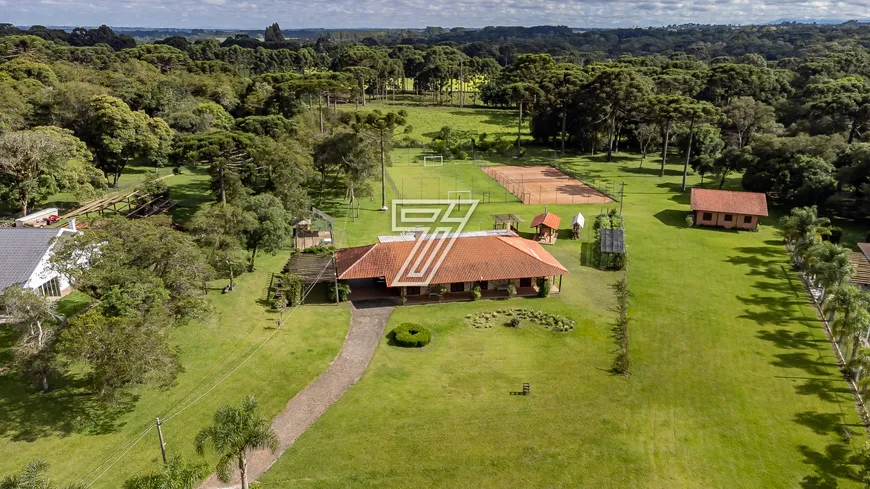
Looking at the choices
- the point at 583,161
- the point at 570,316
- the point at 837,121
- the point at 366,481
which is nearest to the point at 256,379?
the point at 366,481

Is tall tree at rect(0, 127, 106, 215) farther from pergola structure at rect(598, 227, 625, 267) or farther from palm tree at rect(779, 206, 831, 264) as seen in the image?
palm tree at rect(779, 206, 831, 264)

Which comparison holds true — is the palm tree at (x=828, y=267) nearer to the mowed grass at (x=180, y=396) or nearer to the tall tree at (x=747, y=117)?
the mowed grass at (x=180, y=396)

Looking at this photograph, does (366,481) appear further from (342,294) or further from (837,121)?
(837,121)

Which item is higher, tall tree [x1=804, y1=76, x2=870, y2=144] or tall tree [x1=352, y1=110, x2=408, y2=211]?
tall tree [x1=804, y1=76, x2=870, y2=144]

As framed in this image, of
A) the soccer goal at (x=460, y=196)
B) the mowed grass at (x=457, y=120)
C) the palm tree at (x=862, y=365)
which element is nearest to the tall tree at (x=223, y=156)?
the soccer goal at (x=460, y=196)

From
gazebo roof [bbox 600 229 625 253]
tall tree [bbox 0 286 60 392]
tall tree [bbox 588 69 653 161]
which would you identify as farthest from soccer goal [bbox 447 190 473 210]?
tall tree [bbox 0 286 60 392]

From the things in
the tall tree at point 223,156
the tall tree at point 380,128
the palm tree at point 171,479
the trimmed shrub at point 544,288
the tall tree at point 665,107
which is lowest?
the trimmed shrub at point 544,288
